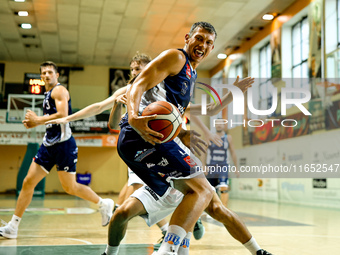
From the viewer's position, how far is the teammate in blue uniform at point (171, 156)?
245cm

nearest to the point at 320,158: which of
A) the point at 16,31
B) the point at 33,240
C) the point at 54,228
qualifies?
the point at 54,228

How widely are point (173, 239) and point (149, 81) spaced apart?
0.93 meters

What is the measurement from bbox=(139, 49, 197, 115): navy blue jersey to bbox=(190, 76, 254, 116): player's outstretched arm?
0.54m

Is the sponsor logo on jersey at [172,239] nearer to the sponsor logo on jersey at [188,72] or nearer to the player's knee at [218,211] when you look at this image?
the player's knee at [218,211]

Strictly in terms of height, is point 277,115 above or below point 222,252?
above

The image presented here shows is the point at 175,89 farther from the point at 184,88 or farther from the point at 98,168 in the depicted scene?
the point at 98,168

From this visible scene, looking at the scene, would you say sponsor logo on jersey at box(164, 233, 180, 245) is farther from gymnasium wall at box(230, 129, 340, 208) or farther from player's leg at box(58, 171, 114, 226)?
gymnasium wall at box(230, 129, 340, 208)

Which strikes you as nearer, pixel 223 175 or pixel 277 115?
pixel 223 175

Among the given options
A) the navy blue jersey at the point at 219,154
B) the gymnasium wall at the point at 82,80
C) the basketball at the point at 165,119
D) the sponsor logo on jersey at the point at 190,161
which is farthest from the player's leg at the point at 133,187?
the gymnasium wall at the point at 82,80

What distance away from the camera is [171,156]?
258 centimetres

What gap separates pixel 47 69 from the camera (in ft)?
16.6

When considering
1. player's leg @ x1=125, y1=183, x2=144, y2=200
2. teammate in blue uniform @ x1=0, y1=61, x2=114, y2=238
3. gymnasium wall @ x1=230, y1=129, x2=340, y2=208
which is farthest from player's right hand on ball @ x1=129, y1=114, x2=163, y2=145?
gymnasium wall @ x1=230, y1=129, x2=340, y2=208

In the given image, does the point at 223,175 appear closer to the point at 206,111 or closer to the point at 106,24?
the point at 206,111

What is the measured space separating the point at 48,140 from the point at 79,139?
533 inches
